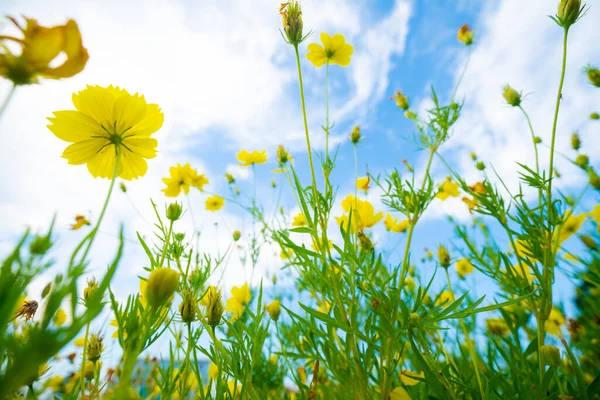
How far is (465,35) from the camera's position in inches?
54.4

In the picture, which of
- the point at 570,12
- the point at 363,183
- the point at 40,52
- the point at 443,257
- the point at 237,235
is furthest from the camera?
the point at 237,235

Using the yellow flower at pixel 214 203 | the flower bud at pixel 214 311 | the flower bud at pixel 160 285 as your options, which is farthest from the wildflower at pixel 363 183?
the yellow flower at pixel 214 203

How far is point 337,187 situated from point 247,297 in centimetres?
67

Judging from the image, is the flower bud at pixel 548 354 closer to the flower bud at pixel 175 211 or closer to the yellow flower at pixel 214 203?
the flower bud at pixel 175 211

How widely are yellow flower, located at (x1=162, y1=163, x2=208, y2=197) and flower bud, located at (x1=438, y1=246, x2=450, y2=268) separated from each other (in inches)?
52.4

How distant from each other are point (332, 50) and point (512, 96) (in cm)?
62

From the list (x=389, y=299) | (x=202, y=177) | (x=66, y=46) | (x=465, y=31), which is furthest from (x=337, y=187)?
(x=202, y=177)

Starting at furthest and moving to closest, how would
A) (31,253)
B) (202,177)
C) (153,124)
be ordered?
1. (202,177)
2. (153,124)
3. (31,253)

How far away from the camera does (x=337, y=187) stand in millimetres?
809

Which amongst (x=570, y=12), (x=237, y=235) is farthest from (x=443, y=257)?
(x=237, y=235)

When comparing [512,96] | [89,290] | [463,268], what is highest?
[512,96]

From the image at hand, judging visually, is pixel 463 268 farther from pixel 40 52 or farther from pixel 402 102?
pixel 40 52

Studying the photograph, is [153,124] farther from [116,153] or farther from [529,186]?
[529,186]

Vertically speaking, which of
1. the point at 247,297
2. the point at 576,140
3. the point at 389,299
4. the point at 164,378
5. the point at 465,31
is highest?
the point at 465,31
